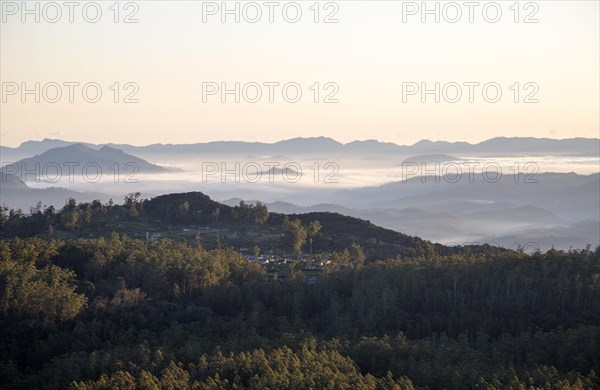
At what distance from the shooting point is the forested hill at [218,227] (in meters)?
86.2

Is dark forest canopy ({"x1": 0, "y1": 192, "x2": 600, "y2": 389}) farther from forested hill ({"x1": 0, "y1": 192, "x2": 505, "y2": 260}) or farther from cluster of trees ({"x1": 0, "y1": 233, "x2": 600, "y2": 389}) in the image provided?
forested hill ({"x1": 0, "y1": 192, "x2": 505, "y2": 260})

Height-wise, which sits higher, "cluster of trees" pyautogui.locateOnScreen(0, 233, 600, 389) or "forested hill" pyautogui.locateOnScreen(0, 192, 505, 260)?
"forested hill" pyautogui.locateOnScreen(0, 192, 505, 260)

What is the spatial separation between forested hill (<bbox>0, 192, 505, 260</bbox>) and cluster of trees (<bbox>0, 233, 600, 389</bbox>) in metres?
9.76

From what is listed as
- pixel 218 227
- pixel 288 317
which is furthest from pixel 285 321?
pixel 218 227

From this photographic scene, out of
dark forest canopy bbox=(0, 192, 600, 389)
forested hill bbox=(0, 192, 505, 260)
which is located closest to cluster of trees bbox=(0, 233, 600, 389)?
dark forest canopy bbox=(0, 192, 600, 389)

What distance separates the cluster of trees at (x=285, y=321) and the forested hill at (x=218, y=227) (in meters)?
9.76

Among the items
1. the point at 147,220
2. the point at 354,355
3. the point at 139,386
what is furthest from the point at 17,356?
the point at 147,220

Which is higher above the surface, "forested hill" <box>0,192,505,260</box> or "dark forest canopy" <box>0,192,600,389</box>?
"forested hill" <box>0,192,505,260</box>

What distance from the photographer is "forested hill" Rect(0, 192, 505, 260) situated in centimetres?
8625

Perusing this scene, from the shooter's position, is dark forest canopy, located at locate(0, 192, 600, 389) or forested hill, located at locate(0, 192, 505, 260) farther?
forested hill, located at locate(0, 192, 505, 260)

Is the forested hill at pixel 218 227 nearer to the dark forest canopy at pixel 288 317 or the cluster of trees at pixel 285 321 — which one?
the dark forest canopy at pixel 288 317

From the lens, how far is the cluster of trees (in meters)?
43.3

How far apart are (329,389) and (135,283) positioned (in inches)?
1159

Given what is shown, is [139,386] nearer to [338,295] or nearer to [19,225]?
[338,295]
